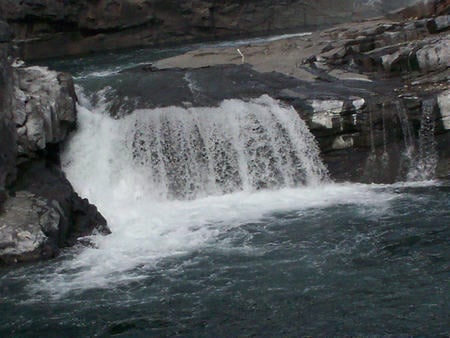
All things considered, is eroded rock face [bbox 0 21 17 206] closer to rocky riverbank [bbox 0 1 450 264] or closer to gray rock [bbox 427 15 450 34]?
rocky riverbank [bbox 0 1 450 264]

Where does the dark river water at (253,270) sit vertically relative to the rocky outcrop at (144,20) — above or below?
below

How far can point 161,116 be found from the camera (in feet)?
52.7

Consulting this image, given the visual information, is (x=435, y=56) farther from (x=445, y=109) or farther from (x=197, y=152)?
(x=197, y=152)

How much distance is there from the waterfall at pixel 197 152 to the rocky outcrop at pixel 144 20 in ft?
49.3

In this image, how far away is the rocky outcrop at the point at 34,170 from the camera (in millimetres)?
11953

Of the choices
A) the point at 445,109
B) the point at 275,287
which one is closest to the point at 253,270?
the point at 275,287

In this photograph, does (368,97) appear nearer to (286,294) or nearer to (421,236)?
(421,236)

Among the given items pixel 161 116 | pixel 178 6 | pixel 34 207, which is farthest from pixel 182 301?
pixel 178 6

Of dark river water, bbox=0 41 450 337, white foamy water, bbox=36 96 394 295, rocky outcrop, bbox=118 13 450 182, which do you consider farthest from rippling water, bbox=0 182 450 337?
rocky outcrop, bbox=118 13 450 182

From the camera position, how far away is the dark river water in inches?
359

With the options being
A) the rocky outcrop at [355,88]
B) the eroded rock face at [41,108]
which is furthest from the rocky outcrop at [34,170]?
the rocky outcrop at [355,88]

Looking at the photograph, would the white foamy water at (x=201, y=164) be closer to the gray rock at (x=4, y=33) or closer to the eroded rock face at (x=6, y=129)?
the eroded rock face at (x=6, y=129)

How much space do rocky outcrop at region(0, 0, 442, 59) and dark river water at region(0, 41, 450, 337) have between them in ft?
58.4

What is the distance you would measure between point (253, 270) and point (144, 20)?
24066 millimetres
